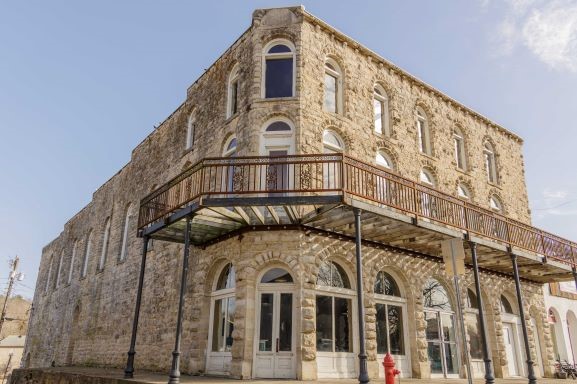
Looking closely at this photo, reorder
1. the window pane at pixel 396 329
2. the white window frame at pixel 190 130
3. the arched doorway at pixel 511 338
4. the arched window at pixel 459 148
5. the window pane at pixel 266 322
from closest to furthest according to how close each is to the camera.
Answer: the window pane at pixel 266 322 → the window pane at pixel 396 329 → the arched doorway at pixel 511 338 → the white window frame at pixel 190 130 → the arched window at pixel 459 148

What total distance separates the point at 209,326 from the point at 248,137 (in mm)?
5251

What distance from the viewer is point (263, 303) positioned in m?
10.5

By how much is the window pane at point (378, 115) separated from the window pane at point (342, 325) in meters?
5.84

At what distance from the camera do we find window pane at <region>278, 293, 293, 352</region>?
1012 centimetres

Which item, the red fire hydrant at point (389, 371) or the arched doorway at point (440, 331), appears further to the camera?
the arched doorway at point (440, 331)

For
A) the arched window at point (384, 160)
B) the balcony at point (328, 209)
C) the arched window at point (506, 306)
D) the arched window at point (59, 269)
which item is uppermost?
the arched window at point (384, 160)

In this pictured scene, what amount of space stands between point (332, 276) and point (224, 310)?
9.85ft

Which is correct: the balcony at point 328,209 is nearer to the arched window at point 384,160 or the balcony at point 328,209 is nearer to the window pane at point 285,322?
the window pane at point 285,322

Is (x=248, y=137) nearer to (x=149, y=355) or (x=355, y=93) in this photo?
(x=355, y=93)

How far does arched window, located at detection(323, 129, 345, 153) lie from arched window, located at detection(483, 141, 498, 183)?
Answer: 8.31 meters

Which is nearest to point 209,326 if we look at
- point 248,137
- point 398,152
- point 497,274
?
point 248,137

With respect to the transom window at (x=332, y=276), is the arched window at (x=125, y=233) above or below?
above

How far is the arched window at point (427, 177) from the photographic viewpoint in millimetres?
14625

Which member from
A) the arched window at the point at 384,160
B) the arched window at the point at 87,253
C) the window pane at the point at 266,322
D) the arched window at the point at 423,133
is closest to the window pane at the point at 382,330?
the window pane at the point at 266,322
